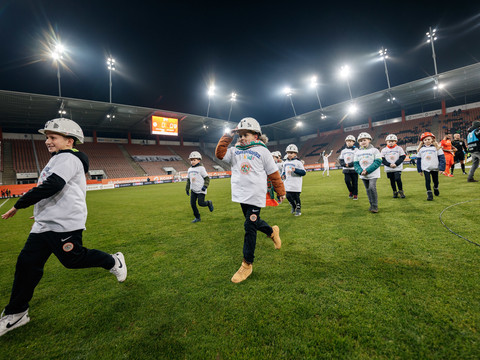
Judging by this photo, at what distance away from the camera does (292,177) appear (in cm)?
611

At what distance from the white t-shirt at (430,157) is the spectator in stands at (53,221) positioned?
8542 mm

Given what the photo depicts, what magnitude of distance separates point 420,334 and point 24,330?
369 centimetres

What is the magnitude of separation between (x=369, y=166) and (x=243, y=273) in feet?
14.7

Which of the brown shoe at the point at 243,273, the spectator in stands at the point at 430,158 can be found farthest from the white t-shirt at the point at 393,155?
the brown shoe at the point at 243,273

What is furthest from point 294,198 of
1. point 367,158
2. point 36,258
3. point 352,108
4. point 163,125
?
point 352,108

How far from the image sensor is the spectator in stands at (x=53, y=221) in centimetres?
209

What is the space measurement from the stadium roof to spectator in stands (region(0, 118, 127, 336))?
103ft

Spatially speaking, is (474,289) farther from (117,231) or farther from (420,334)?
(117,231)

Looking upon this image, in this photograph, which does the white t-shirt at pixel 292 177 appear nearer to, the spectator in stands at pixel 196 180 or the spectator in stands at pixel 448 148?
the spectator in stands at pixel 196 180

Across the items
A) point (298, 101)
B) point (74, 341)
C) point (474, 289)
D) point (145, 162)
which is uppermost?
point (298, 101)

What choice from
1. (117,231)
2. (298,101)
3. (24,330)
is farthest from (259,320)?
(298,101)

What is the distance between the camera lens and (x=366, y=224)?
454cm

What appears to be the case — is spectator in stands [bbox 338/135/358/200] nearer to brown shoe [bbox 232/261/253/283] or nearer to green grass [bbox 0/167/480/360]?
green grass [bbox 0/167/480/360]

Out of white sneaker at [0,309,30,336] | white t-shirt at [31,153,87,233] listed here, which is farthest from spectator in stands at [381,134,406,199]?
white sneaker at [0,309,30,336]
